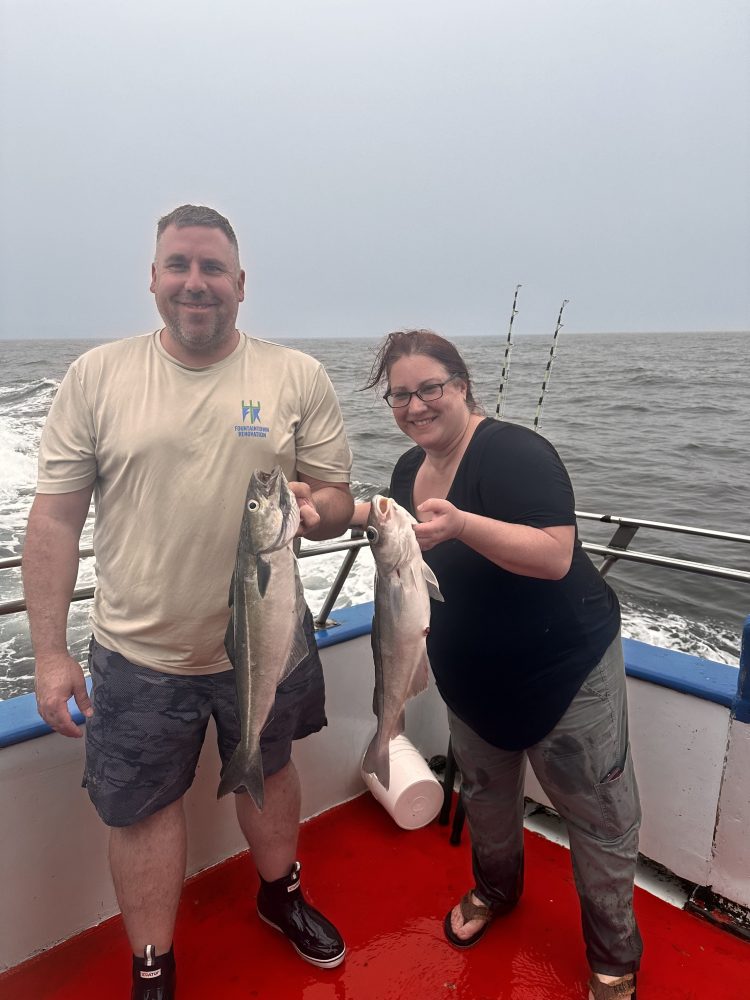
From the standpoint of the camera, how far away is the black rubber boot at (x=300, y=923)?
8.37 feet

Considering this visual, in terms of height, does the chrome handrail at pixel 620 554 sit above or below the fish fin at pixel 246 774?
above

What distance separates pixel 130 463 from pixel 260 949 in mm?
2073

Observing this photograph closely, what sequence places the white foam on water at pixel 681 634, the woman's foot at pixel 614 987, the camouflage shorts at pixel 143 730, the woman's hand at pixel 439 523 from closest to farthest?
the woman's hand at pixel 439 523
the camouflage shorts at pixel 143 730
the woman's foot at pixel 614 987
the white foam on water at pixel 681 634

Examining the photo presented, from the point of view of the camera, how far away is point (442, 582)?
7.30 ft

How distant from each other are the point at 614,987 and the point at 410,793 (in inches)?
47.1

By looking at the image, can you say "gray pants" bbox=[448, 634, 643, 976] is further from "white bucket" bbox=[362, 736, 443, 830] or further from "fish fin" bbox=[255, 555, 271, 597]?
"fish fin" bbox=[255, 555, 271, 597]

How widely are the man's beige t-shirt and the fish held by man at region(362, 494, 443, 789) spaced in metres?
0.53

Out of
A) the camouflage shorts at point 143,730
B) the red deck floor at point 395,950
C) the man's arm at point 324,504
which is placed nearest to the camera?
the man's arm at point 324,504

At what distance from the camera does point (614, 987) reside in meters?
2.28

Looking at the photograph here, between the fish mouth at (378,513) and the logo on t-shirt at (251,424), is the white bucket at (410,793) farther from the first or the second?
the logo on t-shirt at (251,424)

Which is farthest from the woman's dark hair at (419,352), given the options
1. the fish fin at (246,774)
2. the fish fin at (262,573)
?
the fish fin at (246,774)

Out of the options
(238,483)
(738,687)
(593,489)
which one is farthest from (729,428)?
(238,483)

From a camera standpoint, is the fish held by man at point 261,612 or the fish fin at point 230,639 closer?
the fish held by man at point 261,612

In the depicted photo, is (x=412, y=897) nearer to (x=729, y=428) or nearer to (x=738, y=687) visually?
(x=738, y=687)
